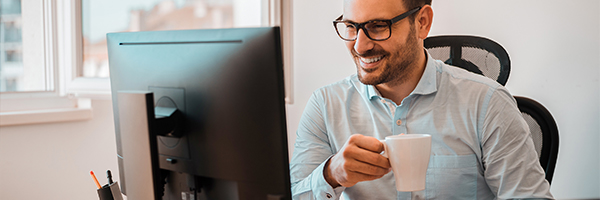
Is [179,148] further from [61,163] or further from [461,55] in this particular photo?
[61,163]

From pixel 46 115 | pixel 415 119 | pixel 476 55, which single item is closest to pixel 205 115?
pixel 415 119

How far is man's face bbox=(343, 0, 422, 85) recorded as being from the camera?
105cm

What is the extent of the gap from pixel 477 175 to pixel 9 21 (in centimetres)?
176

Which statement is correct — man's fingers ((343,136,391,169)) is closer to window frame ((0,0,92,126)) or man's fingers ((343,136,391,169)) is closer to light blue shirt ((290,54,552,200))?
light blue shirt ((290,54,552,200))

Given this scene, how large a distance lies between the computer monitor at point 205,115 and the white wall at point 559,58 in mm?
1523

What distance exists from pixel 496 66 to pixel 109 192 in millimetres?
969

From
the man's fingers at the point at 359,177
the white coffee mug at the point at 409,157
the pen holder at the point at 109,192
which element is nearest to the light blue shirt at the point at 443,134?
the man's fingers at the point at 359,177

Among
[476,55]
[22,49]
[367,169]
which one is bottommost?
[367,169]

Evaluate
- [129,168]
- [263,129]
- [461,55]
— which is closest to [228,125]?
[263,129]

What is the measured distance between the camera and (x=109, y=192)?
91 centimetres

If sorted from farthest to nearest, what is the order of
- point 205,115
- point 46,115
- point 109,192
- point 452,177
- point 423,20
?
A: point 46,115, point 423,20, point 452,177, point 109,192, point 205,115

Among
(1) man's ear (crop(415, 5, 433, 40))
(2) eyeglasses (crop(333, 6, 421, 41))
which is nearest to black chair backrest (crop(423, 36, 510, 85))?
(1) man's ear (crop(415, 5, 433, 40))

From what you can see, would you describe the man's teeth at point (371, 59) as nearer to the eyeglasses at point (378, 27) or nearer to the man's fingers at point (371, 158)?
the eyeglasses at point (378, 27)

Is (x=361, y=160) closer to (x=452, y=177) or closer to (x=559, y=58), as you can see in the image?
(x=452, y=177)
